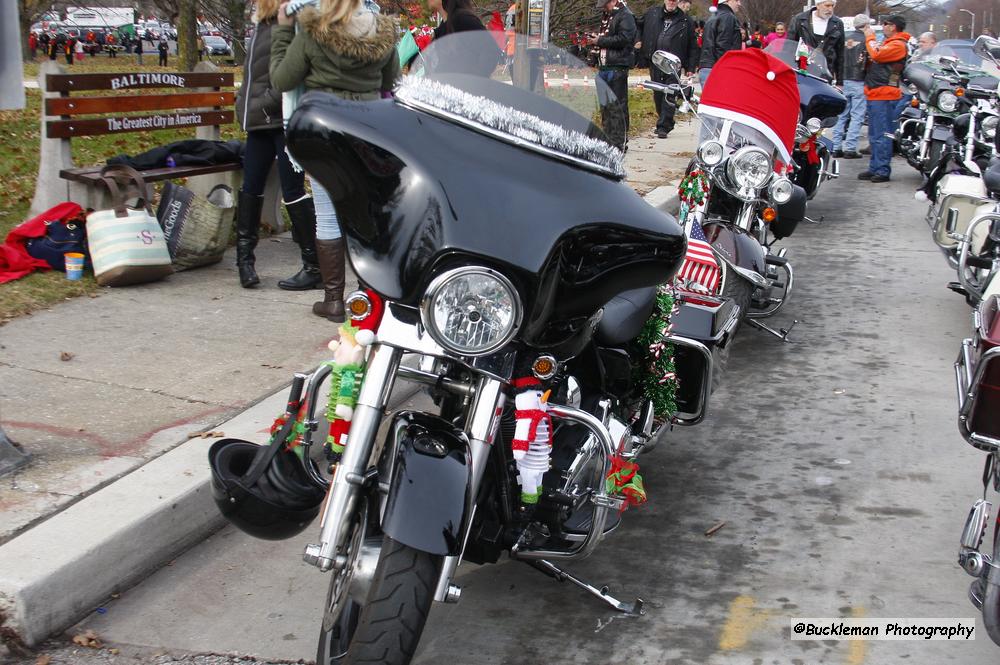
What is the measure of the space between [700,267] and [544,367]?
8.03 ft

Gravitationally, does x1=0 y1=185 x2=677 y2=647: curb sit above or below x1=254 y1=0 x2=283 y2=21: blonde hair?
below

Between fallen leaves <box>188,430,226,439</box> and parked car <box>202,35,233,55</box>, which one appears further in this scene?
parked car <box>202,35,233,55</box>

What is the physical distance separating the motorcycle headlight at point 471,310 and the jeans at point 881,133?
1178cm

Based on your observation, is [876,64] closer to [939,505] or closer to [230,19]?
[939,505]

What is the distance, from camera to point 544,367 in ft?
10.3

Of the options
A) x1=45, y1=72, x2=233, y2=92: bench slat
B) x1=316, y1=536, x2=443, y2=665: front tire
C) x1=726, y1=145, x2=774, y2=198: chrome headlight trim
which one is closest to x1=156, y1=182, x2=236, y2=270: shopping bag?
x1=45, y1=72, x2=233, y2=92: bench slat

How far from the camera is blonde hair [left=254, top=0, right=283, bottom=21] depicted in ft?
21.5

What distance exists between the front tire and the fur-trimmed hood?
390 centimetres

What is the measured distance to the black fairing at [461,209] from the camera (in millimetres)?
2828

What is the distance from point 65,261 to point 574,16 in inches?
680

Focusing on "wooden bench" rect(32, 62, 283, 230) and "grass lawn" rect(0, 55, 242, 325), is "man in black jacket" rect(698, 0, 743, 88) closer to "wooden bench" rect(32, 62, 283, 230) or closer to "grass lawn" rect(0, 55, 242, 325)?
"grass lawn" rect(0, 55, 242, 325)

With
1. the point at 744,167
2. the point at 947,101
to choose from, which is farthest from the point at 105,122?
the point at 947,101

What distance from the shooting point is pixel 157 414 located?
4.82 meters

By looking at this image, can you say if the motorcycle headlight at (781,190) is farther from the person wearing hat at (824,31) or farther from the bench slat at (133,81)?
the person wearing hat at (824,31)
